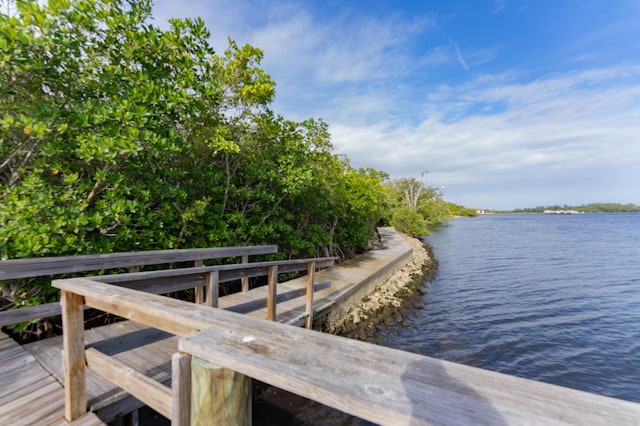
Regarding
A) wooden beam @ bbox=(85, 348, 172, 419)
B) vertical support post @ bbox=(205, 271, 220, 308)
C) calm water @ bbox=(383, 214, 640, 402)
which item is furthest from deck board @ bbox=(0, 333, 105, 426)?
calm water @ bbox=(383, 214, 640, 402)

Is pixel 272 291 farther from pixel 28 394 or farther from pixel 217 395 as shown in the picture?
pixel 217 395

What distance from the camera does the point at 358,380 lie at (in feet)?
2.67

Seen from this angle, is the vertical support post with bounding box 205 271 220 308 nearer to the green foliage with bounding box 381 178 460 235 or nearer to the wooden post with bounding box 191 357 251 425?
the wooden post with bounding box 191 357 251 425

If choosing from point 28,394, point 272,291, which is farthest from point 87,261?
point 272,291

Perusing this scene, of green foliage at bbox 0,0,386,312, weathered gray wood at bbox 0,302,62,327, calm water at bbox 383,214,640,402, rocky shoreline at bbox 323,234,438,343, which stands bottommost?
calm water at bbox 383,214,640,402

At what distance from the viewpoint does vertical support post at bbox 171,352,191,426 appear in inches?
44.8

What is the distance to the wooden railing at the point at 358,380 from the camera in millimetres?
685

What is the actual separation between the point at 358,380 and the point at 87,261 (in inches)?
131

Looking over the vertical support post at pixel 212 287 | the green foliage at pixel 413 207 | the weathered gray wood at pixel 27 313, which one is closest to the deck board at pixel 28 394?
the weathered gray wood at pixel 27 313

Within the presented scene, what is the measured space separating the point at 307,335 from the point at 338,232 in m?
9.30

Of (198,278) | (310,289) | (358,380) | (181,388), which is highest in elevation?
(358,380)

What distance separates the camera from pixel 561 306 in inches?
332

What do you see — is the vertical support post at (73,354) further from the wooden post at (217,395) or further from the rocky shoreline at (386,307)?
the rocky shoreline at (386,307)

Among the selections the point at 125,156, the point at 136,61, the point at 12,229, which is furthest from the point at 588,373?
the point at 136,61
